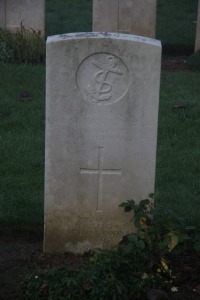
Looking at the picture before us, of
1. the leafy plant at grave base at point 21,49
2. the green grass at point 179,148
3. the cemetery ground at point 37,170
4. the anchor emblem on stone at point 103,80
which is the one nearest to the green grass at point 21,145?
the cemetery ground at point 37,170

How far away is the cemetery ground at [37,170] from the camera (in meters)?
5.34

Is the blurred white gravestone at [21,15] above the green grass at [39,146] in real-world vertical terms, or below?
above

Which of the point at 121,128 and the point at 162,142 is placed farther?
the point at 162,142

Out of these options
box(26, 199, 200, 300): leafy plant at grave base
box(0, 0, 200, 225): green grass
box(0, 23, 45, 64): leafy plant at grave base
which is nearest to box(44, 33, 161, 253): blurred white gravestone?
box(26, 199, 200, 300): leafy plant at grave base

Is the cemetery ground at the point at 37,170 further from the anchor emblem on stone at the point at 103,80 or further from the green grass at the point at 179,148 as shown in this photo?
the anchor emblem on stone at the point at 103,80

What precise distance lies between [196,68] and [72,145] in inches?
260

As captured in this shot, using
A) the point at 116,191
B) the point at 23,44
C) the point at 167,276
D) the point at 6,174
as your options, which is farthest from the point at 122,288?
the point at 23,44

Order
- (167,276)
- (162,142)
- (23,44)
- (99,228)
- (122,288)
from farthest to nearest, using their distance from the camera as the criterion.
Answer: (23,44)
(162,142)
(99,228)
(167,276)
(122,288)

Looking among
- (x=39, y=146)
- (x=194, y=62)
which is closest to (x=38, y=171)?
(x=39, y=146)

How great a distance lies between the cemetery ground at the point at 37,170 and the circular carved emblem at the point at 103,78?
3.61ft

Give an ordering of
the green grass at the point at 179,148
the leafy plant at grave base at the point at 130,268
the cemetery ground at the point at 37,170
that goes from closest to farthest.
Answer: the leafy plant at grave base at the point at 130,268, the cemetery ground at the point at 37,170, the green grass at the point at 179,148

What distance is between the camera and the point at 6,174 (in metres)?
7.09

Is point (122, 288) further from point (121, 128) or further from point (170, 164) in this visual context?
point (170, 164)

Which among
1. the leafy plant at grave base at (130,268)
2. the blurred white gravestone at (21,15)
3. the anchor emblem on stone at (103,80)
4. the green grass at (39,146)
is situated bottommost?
the leafy plant at grave base at (130,268)
